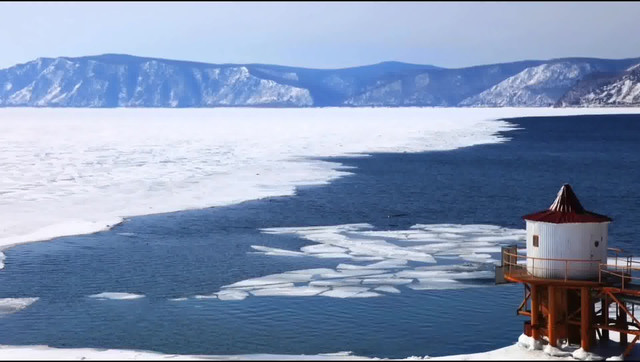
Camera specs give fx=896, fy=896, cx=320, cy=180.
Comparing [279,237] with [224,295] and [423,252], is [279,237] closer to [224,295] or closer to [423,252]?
[423,252]

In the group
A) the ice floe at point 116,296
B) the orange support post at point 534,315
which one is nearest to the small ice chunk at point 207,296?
the ice floe at point 116,296

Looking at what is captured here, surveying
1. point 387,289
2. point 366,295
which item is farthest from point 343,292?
point 387,289

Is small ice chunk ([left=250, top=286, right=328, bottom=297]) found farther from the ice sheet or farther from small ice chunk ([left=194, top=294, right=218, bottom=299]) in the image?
the ice sheet

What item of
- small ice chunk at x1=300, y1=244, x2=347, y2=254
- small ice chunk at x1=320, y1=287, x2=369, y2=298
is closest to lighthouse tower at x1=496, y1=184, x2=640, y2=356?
small ice chunk at x1=320, y1=287, x2=369, y2=298

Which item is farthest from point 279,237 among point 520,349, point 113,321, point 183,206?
point 520,349

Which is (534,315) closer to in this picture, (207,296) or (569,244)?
(569,244)
